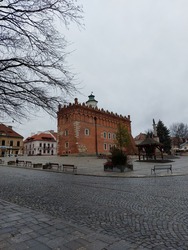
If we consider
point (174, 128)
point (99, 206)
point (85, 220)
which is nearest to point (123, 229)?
point (85, 220)

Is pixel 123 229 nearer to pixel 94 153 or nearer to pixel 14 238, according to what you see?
pixel 14 238

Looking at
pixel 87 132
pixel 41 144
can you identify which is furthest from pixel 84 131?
pixel 41 144

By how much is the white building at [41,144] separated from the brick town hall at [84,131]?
2781 cm

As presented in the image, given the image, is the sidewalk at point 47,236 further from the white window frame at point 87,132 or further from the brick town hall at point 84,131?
the white window frame at point 87,132

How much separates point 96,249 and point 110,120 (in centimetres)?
5484

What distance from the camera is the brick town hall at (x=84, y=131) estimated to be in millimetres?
46281

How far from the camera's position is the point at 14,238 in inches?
140

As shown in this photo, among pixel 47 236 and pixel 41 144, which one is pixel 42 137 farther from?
pixel 47 236

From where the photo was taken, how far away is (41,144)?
251ft

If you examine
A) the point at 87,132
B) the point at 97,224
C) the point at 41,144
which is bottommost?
the point at 97,224

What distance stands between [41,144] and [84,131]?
1351 inches

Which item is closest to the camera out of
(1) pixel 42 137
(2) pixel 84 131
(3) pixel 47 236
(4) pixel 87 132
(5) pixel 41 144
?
(3) pixel 47 236

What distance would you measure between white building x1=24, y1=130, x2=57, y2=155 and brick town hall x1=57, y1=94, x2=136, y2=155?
27811 millimetres

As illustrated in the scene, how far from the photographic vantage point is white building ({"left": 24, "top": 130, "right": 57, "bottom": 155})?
75.4m
